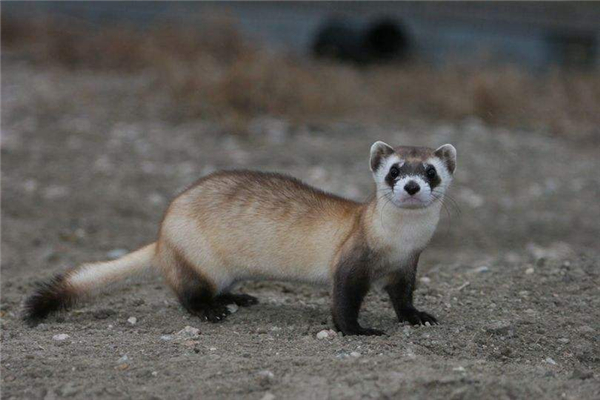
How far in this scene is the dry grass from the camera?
934cm

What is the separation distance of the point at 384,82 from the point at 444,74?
2.53 ft

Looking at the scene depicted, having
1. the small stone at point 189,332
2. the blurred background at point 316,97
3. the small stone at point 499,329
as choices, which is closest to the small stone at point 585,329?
the small stone at point 499,329

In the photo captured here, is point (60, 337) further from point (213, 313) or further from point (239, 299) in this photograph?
point (239, 299)

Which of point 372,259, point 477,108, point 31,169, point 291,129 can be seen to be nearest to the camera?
point 372,259

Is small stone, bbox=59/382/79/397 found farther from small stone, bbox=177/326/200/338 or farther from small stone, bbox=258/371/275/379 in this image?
small stone, bbox=177/326/200/338

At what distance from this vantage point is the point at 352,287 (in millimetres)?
3893

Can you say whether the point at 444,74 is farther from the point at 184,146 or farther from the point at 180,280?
the point at 180,280

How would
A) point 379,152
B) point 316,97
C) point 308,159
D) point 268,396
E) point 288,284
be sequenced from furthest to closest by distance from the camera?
point 316,97, point 308,159, point 288,284, point 379,152, point 268,396

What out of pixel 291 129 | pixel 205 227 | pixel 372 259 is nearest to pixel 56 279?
pixel 205 227

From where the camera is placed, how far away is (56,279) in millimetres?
4219

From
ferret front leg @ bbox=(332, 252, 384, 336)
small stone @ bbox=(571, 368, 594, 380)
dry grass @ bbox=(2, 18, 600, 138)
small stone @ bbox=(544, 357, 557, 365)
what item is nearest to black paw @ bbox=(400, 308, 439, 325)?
ferret front leg @ bbox=(332, 252, 384, 336)

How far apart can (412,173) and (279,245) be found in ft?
2.70

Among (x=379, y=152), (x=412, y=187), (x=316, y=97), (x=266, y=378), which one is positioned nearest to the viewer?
(x=266, y=378)

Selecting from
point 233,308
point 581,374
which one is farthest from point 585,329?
point 233,308
